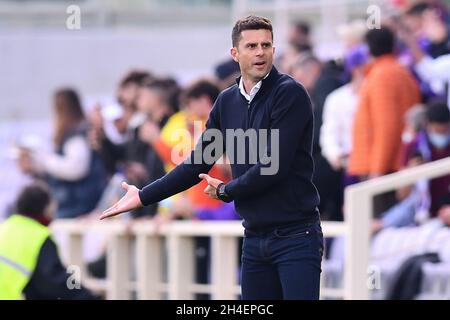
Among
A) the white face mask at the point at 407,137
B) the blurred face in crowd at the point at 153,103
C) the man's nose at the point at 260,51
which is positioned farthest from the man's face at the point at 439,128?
the man's nose at the point at 260,51

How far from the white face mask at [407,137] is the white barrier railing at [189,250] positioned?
0.62 meters

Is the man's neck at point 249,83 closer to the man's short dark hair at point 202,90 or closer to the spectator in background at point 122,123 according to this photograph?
the man's short dark hair at point 202,90

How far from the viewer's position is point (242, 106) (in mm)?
6988

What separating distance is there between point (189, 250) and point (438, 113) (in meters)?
2.41

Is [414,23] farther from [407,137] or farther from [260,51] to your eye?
[260,51]

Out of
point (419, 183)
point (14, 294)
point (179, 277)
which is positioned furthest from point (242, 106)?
point (179, 277)

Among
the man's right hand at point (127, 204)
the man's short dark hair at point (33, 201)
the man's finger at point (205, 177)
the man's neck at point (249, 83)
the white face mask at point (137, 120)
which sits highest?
the man's neck at point (249, 83)

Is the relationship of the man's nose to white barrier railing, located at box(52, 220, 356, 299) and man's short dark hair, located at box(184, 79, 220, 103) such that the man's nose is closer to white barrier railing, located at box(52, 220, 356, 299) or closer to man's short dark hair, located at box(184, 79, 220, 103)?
white barrier railing, located at box(52, 220, 356, 299)

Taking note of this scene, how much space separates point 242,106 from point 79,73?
1117 centimetres

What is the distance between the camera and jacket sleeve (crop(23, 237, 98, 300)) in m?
9.20

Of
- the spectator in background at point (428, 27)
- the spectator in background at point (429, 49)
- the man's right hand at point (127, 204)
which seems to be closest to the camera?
the man's right hand at point (127, 204)

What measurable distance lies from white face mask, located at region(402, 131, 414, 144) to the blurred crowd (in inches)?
0.5

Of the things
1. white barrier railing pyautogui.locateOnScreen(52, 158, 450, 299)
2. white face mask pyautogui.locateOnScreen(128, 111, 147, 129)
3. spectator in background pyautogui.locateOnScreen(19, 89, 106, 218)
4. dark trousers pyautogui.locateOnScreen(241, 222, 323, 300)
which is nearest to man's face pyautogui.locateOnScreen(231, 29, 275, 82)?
dark trousers pyautogui.locateOnScreen(241, 222, 323, 300)

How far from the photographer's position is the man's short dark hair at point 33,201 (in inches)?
378
